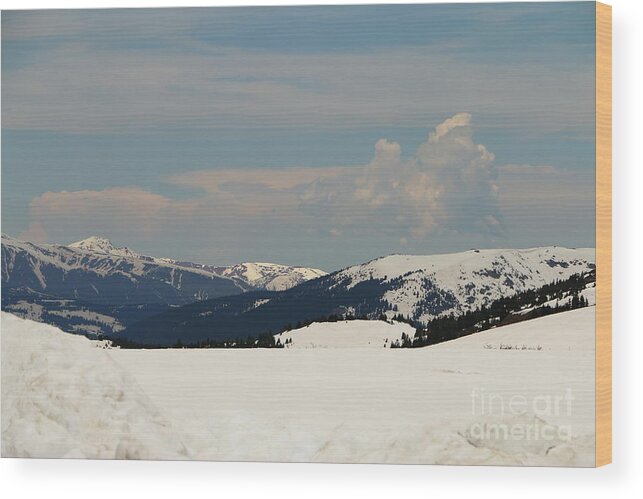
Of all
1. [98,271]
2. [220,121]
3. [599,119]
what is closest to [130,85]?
[220,121]

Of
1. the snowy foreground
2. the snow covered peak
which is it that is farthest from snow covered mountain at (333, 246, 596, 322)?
→ the snow covered peak

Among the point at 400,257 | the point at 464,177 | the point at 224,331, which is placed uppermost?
the point at 464,177

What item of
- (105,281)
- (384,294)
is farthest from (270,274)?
(105,281)

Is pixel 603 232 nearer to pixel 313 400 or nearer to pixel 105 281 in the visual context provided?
pixel 313 400

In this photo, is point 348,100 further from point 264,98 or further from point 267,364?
point 267,364

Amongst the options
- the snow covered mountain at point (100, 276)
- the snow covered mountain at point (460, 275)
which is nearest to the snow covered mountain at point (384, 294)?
the snow covered mountain at point (460, 275)
